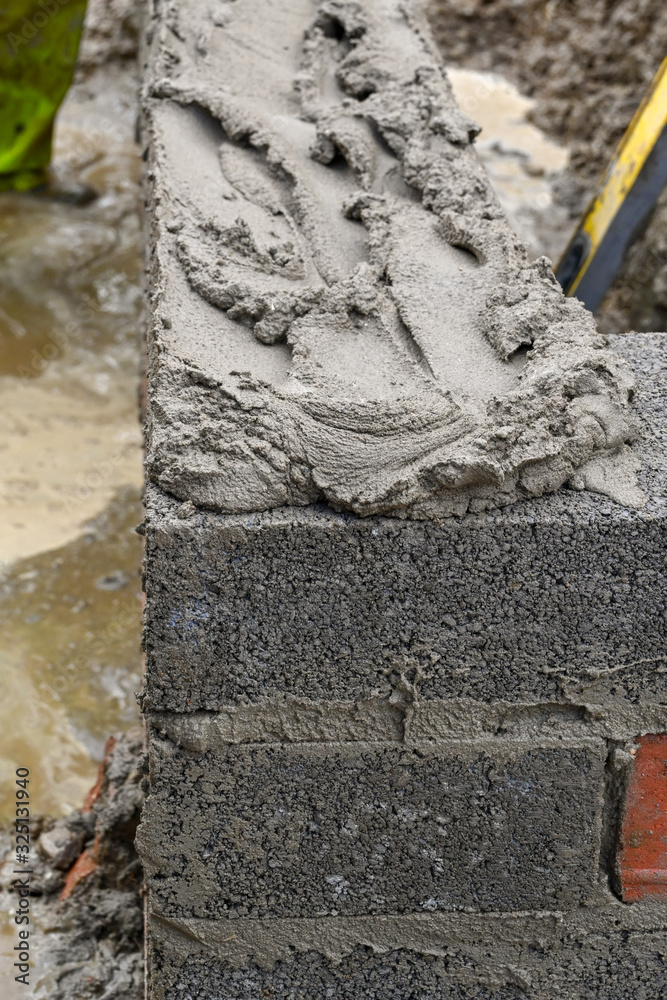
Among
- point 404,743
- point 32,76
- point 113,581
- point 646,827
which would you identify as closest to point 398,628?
point 404,743

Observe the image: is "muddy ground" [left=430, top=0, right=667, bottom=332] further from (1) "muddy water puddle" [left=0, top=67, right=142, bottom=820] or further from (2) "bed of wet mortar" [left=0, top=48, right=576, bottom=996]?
(1) "muddy water puddle" [left=0, top=67, right=142, bottom=820]

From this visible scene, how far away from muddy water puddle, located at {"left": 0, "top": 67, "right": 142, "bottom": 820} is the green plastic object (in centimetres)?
18

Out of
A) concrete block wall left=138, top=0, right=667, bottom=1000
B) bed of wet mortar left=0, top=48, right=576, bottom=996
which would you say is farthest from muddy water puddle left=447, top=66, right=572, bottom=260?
concrete block wall left=138, top=0, right=667, bottom=1000

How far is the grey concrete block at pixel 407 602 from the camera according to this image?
4.72 ft

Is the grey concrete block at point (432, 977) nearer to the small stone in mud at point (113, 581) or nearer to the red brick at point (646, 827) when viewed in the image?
the red brick at point (646, 827)

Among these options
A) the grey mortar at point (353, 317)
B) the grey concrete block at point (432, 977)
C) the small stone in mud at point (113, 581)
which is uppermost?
the grey mortar at point (353, 317)

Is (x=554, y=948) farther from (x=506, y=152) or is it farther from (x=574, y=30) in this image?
(x=574, y=30)

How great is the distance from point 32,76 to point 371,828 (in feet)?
16.0

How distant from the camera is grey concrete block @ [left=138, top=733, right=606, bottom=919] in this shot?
160cm

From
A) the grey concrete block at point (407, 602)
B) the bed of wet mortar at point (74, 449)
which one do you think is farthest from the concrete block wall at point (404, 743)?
the bed of wet mortar at point (74, 449)

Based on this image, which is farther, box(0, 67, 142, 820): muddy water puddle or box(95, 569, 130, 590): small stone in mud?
box(95, 569, 130, 590): small stone in mud

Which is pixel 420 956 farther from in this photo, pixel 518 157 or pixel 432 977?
pixel 518 157

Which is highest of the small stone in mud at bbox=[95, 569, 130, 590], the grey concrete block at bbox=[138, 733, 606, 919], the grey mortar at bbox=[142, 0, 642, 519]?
the grey mortar at bbox=[142, 0, 642, 519]

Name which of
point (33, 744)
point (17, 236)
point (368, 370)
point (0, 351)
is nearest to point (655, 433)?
point (368, 370)
